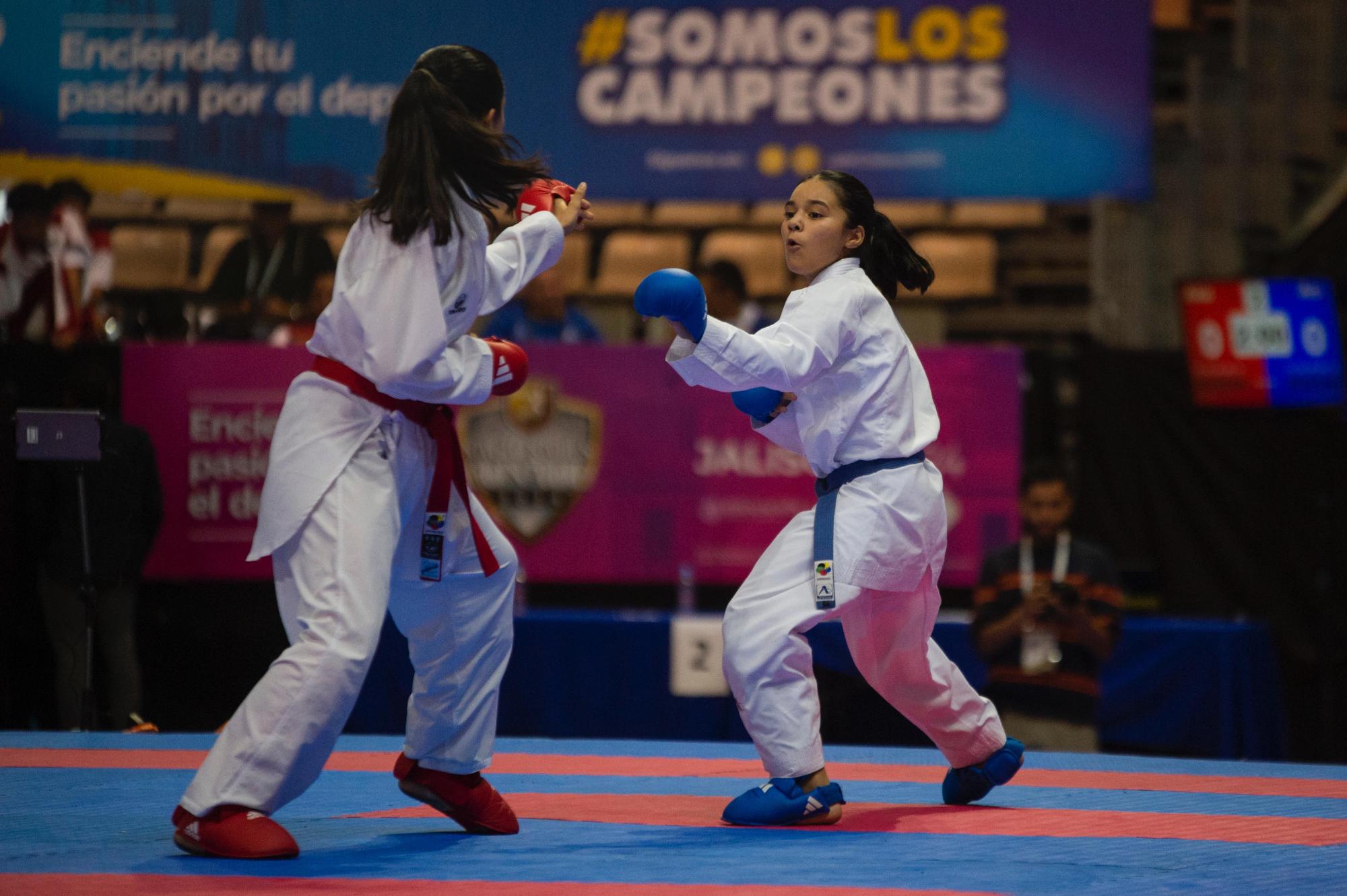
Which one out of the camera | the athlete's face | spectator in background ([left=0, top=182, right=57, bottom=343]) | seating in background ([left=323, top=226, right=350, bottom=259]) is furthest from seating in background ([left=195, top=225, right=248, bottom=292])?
the athlete's face

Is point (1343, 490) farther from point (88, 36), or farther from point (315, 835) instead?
point (88, 36)

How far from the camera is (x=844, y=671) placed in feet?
19.5

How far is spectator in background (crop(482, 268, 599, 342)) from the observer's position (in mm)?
7168

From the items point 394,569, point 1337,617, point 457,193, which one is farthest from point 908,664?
point 1337,617

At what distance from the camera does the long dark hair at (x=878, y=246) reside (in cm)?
344

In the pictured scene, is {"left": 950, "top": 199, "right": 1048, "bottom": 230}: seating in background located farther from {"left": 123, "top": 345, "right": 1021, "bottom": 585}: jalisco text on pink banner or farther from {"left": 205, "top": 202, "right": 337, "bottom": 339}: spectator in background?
{"left": 205, "top": 202, "right": 337, "bottom": 339}: spectator in background

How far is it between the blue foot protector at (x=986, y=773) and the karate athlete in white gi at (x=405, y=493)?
Answer: 0.97 metres

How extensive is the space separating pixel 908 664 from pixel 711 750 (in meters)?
1.25

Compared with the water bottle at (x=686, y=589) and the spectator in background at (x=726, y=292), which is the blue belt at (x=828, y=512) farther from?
the spectator in background at (x=726, y=292)

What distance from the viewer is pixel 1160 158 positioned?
9922mm

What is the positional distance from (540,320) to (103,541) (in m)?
2.23

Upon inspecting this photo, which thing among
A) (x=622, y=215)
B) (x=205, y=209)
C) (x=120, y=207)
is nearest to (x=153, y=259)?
(x=120, y=207)

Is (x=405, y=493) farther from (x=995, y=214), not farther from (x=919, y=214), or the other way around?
(x=995, y=214)

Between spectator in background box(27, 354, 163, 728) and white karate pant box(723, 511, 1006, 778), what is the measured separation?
11.1 feet
